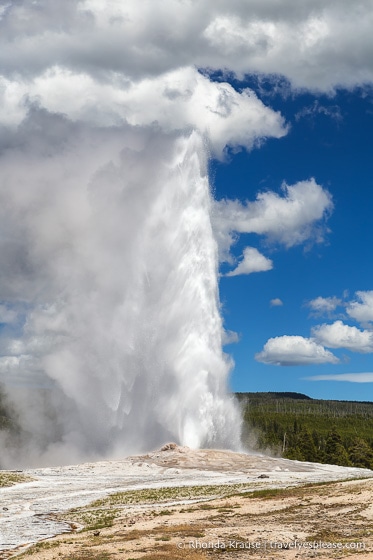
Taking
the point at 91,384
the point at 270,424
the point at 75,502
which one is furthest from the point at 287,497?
the point at 270,424

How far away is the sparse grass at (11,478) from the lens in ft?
163

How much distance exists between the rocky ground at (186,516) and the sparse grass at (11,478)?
1.00m

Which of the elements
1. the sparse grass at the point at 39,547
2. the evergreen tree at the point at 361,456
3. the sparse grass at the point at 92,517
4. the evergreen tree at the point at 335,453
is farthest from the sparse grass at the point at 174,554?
the evergreen tree at the point at 361,456

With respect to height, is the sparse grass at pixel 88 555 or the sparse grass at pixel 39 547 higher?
the sparse grass at pixel 88 555

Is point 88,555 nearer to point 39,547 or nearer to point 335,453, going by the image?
point 39,547

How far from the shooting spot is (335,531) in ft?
80.3

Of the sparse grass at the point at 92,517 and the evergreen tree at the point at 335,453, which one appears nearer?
the sparse grass at the point at 92,517

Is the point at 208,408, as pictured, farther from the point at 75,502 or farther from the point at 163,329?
the point at 75,502

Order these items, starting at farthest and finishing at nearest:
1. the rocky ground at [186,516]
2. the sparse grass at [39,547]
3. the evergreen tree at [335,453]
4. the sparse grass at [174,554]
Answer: the evergreen tree at [335,453], the sparse grass at [39,547], the rocky ground at [186,516], the sparse grass at [174,554]

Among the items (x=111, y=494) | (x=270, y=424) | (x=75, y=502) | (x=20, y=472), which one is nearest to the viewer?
(x=75, y=502)

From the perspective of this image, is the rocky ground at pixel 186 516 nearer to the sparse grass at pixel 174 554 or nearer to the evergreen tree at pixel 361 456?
the sparse grass at pixel 174 554

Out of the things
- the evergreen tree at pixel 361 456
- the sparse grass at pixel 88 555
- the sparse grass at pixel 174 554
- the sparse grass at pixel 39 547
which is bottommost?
the sparse grass at pixel 39 547

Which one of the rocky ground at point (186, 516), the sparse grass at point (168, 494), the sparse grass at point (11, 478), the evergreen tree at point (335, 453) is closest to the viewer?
the rocky ground at point (186, 516)

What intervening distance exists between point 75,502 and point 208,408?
110 ft
